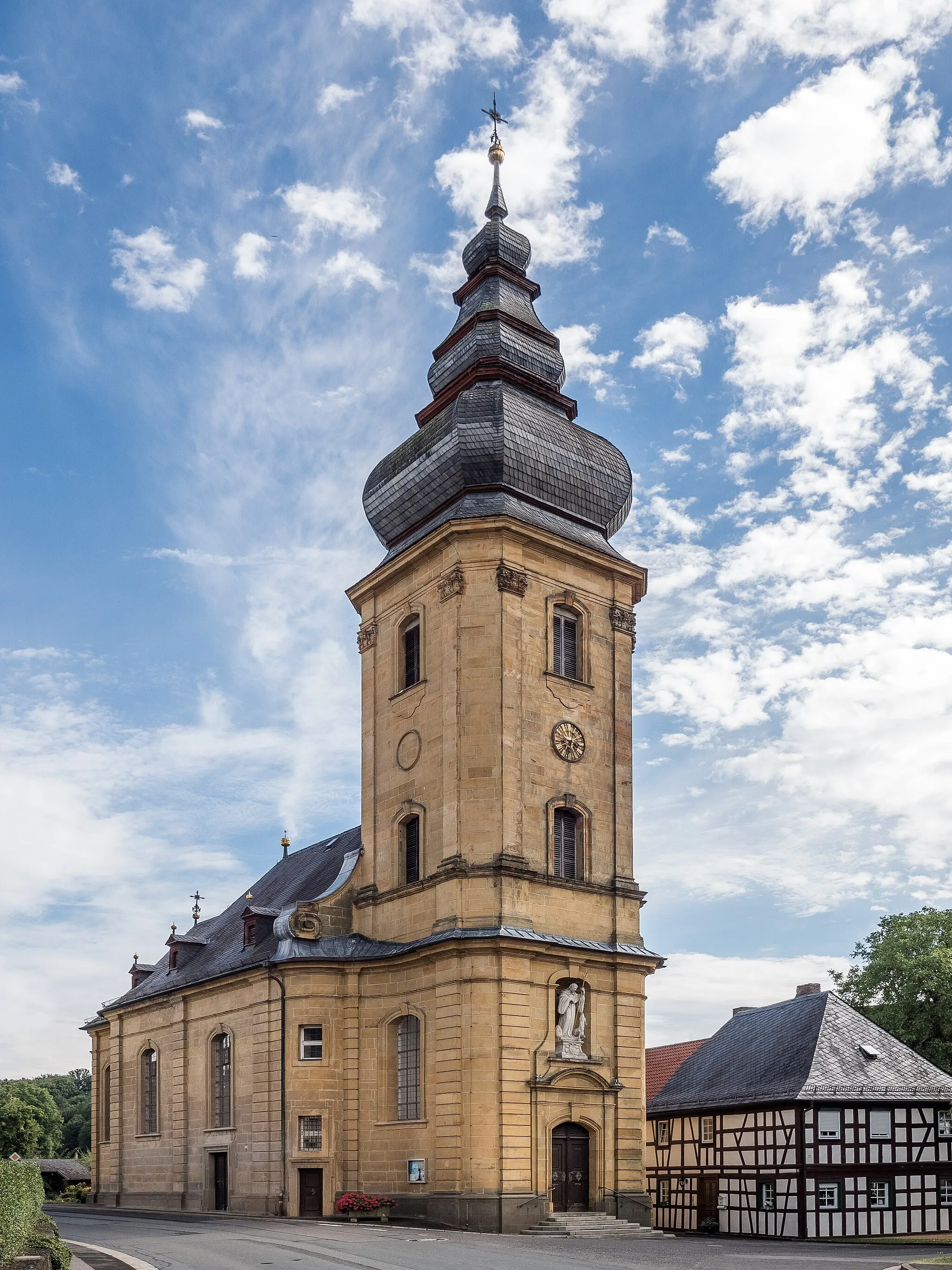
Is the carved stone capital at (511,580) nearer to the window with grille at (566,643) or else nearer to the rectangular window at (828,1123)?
the window with grille at (566,643)

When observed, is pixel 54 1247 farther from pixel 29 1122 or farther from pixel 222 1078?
pixel 29 1122

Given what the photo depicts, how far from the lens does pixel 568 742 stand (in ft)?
120

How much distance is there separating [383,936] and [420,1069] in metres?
4.15

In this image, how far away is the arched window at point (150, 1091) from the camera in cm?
4591

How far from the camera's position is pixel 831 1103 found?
36406 millimetres

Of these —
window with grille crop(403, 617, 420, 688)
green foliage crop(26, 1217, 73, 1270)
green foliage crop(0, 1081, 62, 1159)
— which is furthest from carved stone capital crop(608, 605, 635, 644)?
green foliage crop(0, 1081, 62, 1159)

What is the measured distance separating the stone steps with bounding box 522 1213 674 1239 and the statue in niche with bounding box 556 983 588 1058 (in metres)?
3.77

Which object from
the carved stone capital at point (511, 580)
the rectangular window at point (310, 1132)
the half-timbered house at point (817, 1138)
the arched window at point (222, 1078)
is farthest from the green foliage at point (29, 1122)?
the carved stone capital at point (511, 580)

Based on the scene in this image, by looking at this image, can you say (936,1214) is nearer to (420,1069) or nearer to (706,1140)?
(706,1140)

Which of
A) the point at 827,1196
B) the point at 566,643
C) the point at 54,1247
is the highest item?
the point at 566,643

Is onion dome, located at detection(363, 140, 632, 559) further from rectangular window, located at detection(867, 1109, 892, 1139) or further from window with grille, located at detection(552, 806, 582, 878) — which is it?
rectangular window, located at detection(867, 1109, 892, 1139)

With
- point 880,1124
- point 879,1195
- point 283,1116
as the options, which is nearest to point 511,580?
point 283,1116

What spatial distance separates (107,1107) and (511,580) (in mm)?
28503

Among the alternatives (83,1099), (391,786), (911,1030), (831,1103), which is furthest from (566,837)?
(83,1099)
